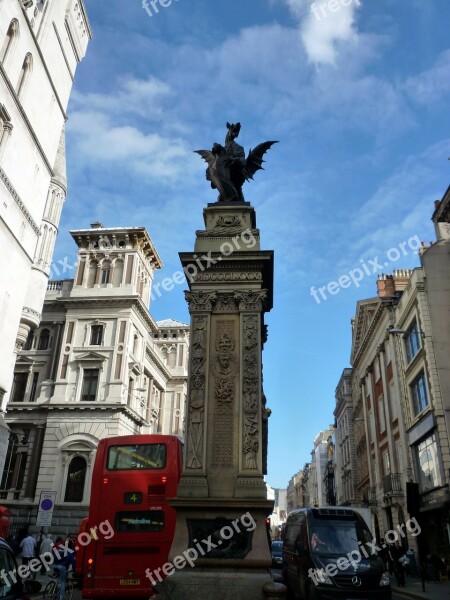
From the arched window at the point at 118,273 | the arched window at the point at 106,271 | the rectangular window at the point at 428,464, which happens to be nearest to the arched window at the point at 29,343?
the arched window at the point at 106,271

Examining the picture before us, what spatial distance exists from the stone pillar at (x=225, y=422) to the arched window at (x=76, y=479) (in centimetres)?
2810

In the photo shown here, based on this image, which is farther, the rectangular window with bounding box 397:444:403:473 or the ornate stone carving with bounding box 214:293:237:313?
the rectangular window with bounding box 397:444:403:473

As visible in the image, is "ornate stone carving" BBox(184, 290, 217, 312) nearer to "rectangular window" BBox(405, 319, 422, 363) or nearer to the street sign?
the street sign

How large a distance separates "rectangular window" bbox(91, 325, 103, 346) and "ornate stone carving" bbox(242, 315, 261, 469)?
3047cm

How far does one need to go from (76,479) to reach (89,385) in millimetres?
6845

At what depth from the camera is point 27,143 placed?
30328 mm

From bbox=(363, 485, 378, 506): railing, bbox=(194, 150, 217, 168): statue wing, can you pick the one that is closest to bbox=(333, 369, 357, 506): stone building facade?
bbox=(363, 485, 378, 506): railing

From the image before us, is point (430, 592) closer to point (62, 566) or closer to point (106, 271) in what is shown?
point (62, 566)

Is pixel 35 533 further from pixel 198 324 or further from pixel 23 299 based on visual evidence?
pixel 198 324

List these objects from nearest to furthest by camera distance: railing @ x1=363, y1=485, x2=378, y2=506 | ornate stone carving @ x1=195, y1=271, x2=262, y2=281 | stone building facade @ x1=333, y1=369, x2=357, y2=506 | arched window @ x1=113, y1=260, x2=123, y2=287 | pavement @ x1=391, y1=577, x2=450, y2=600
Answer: ornate stone carving @ x1=195, y1=271, x2=262, y2=281
pavement @ x1=391, y1=577, x2=450, y2=600
railing @ x1=363, y1=485, x2=378, y2=506
arched window @ x1=113, y1=260, x2=123, y2=287
stone building facade @ x1=333, y1=369, x2=357, y2=506

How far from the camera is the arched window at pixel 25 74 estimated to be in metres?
30.1

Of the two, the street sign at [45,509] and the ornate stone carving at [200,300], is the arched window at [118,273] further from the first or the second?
the ornate stone carving at [200,300]

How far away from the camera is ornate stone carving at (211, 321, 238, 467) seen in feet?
34.3

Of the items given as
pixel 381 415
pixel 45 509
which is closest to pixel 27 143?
pixel 45 509
